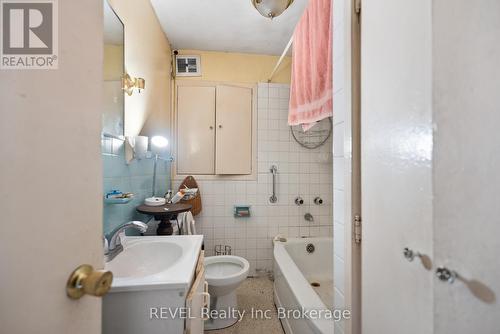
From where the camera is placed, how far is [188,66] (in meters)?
2.23

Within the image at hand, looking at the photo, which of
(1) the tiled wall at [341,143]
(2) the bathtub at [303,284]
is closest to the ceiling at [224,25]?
(1) the tiled wall at [341,143]

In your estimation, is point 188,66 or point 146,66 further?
point 188,66

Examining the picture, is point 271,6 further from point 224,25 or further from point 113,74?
point 113,74

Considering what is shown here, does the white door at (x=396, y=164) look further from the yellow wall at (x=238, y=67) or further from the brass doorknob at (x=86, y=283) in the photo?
the yellow wall at (x=238, y=67)

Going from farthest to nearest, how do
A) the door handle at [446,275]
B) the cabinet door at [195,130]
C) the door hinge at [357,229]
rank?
the cabinet door at [195,130], the door hinge at [357,229], the door handle at [446,275]

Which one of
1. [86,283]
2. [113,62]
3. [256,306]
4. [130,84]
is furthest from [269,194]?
[86,283]

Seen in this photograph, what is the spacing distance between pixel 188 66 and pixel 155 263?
1972mm

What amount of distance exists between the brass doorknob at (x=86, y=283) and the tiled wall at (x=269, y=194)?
1.87 metres

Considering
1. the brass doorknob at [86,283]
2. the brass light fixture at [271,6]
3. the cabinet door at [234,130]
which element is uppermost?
the brass light fixture at [271,6]

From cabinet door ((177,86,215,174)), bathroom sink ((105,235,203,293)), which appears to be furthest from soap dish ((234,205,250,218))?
bathroom sink ((105,235,203,293))

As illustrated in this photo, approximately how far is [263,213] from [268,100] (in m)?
1.26

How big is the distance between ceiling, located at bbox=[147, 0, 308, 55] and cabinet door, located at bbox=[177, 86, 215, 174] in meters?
0.47

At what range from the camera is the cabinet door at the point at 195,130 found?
2205 millimetres

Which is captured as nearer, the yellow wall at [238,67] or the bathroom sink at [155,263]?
the bathroom sink at [155,263]
